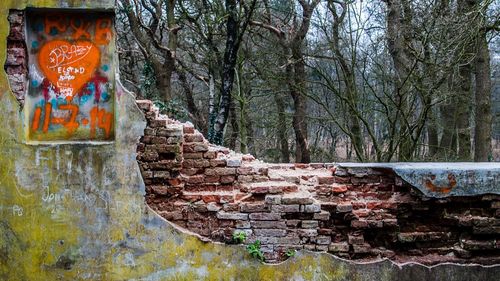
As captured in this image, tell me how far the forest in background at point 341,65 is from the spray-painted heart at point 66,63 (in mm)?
6420

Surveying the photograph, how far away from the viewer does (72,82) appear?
4.12 m

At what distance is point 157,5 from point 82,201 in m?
9.71

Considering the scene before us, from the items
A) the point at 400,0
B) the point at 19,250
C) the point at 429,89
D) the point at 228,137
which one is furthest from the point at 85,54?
the point at 228,137

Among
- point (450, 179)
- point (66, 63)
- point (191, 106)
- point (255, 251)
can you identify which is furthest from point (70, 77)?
point (191, 106)

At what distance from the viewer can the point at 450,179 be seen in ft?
13.8

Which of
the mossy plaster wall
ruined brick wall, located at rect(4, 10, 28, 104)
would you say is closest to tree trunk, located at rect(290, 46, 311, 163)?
the mossy plaster wall

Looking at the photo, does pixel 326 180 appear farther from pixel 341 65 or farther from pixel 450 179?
pixel 341 65

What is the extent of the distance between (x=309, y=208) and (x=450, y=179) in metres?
1.28

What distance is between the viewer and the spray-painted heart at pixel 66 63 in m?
4.09

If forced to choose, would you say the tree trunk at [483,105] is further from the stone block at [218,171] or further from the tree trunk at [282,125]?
the stone block at [218,171]

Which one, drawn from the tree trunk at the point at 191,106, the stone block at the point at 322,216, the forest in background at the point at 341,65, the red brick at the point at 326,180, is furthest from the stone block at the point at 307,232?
the tree trunk at the point at 191,106

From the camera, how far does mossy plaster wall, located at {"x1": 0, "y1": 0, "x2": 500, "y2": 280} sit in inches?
157

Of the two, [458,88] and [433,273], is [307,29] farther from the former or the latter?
[433,273]

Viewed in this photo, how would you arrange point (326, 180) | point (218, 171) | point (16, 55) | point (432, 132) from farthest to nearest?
1. point (432, 132)
2. point (326, 180)
3. point (218, 171)
4. point (16, 55)
